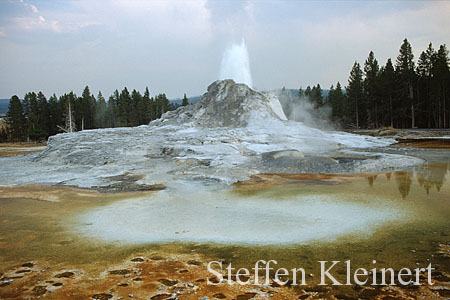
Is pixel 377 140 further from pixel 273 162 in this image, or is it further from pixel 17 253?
pixel 17 253

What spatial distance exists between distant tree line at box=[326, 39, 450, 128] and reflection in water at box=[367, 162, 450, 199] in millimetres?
27163

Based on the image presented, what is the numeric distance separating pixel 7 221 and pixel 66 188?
4.18 m

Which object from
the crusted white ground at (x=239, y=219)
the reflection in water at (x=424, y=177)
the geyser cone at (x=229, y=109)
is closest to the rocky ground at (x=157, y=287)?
the crusted white ground at (x=239, y=219)

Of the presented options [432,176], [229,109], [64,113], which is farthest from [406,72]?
[64,113]

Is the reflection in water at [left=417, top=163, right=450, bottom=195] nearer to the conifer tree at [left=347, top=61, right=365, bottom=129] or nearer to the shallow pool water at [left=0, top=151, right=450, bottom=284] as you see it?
the shallow pool water at [left=0, top=151, right=450, bottom=284]

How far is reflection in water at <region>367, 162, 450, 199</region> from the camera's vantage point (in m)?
10.5

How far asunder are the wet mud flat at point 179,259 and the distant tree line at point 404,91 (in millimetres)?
→ 36609

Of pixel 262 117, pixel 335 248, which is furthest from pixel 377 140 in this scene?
pixel 335 248

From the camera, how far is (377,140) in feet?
84.8

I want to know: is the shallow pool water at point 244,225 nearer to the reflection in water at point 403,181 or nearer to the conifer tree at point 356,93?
the reflection in water at point 403,181

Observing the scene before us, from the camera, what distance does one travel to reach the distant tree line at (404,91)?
38.2 m

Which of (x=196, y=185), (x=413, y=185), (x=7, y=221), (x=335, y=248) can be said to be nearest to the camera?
(x=335, y=248)

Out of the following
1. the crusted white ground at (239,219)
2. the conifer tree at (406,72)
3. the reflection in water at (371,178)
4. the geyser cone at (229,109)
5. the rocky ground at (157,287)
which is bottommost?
the rocky ground at (157,287)

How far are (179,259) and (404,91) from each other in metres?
46.1
